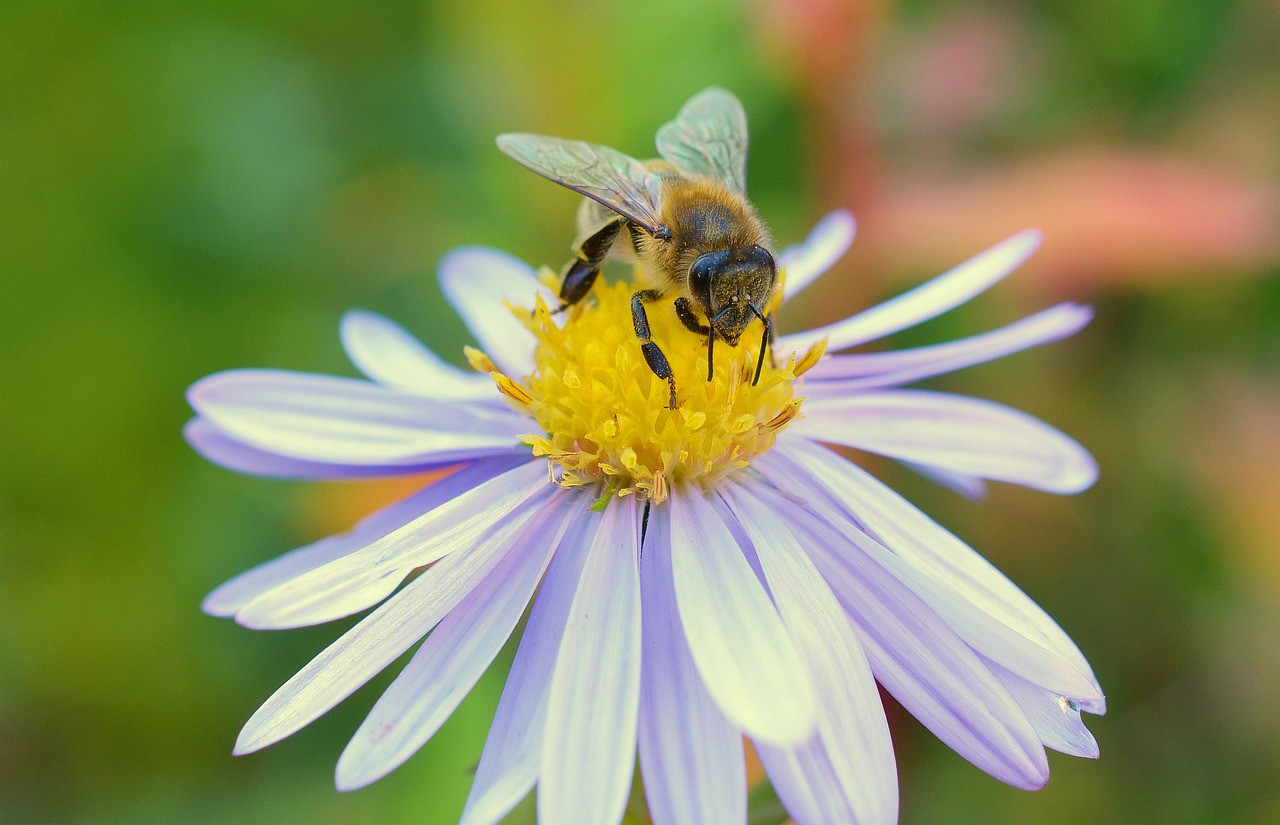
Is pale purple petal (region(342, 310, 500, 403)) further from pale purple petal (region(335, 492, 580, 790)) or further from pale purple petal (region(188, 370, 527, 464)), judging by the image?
pale purple petal (region(335, 492, 580, 790))

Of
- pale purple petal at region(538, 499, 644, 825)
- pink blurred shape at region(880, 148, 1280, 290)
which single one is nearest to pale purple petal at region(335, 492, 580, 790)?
pale purple petal at region(538, 499, 644, 825)

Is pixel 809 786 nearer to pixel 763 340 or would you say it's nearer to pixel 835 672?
pixel 835 672

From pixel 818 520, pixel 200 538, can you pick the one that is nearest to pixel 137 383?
pixel 200 538

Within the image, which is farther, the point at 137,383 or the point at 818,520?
the point at 137,383

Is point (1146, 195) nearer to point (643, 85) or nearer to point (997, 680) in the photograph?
point (643, 85)

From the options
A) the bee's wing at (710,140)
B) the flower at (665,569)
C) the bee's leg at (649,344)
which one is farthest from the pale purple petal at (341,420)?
the bee's wing at (710,140)

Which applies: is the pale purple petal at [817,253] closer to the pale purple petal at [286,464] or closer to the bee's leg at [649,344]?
the bee's leg at [649,344]
